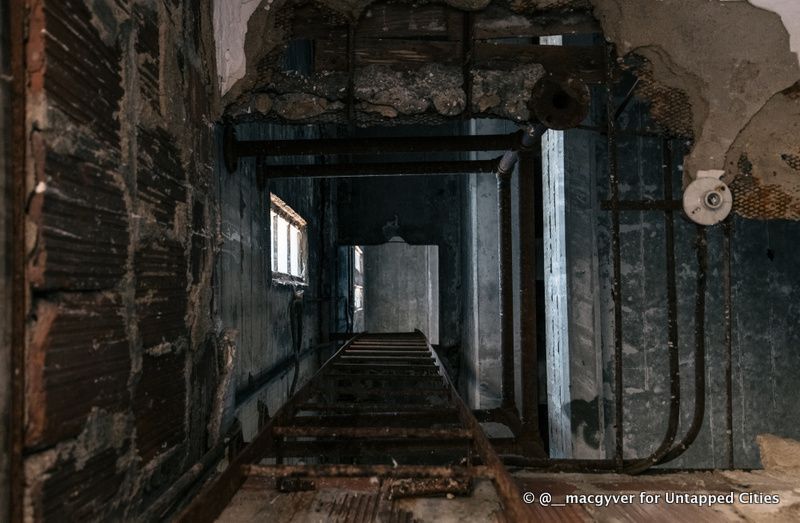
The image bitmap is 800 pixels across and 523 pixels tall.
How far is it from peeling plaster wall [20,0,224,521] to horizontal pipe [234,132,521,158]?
0.77m

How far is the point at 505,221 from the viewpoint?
3809mm

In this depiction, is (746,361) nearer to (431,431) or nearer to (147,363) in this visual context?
(431,431)

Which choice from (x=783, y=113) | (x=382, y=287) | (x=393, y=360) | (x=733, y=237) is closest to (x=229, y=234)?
(x=393, y=360)

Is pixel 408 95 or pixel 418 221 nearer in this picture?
pixel 408 95

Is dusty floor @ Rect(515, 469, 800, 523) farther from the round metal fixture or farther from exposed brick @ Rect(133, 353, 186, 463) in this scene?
the round metal fixture

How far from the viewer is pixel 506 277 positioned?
12.7 ft

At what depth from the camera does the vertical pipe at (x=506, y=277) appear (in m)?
3.82

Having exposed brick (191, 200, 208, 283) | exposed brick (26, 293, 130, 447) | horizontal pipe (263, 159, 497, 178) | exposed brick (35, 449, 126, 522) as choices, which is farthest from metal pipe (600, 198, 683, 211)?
exposed brick (35, 449, 126, 522)

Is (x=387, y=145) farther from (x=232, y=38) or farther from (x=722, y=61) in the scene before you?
(x=722, y=61)

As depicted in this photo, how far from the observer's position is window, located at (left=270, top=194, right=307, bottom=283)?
4.77 meters

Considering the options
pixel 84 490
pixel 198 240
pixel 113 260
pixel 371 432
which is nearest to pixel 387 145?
pixel 198 240

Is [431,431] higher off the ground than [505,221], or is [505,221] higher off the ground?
[505,221]

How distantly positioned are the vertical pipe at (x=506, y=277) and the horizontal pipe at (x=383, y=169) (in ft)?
0.70

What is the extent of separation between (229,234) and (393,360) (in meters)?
2.19
